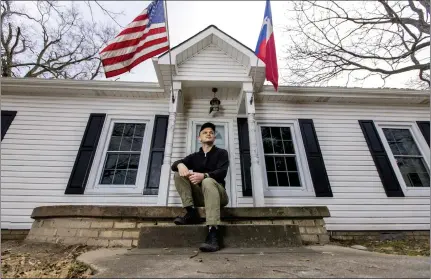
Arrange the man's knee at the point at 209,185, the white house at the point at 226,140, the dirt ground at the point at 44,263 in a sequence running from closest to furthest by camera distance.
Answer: the dirt ground at the point at 44,263 < the man's knee at the point at 209,185 < the white house at the point at 226,140

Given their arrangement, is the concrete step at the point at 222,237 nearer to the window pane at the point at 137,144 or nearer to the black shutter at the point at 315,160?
the black shutter at the point at 315,160

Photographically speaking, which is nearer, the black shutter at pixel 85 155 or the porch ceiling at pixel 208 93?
the black shutter at pixel 85 155

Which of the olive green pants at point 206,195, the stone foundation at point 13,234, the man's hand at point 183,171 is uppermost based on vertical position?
the man's hand at point 183,171

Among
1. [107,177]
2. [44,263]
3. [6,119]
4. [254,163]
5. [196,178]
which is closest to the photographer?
[44,263]

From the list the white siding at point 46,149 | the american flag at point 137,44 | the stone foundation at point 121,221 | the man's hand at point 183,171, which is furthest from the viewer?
the white siding at point 46,149

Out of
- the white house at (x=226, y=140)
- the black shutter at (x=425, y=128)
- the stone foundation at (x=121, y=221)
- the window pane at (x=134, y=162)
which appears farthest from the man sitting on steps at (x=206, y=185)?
the black shutter at (x=425, y=128)

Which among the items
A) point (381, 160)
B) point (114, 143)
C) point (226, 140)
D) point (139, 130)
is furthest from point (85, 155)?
point (381, 160)

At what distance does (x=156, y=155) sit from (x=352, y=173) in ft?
13.0

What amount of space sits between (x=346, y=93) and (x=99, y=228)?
214 inches

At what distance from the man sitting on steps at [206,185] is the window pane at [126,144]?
2.42 metres

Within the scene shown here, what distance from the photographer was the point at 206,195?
2.47 meters

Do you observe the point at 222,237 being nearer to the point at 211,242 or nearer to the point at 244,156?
the point at 211,242

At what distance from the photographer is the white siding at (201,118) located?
473cm

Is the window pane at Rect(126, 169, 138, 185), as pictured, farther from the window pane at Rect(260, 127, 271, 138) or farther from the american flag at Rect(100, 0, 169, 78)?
the window pane at Rect(260, 127, 271, 138)
